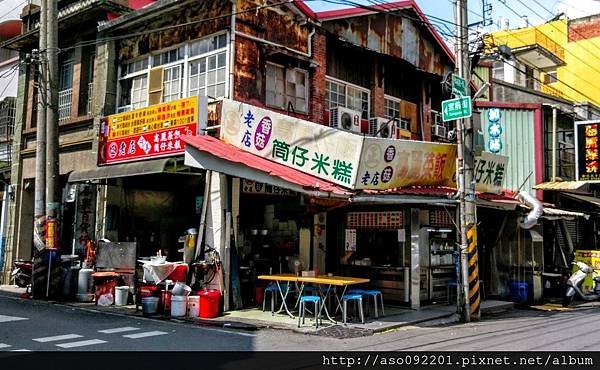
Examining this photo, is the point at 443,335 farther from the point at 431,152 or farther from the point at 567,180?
the point at 567,180

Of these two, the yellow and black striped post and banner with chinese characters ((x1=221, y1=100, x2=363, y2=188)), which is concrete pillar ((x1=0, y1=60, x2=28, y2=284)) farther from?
the yellow and black striped post

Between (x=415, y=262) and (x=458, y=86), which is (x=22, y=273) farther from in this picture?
(x=458, y=86)

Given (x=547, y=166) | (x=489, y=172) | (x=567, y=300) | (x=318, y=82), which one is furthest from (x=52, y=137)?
(x=547, y=166)

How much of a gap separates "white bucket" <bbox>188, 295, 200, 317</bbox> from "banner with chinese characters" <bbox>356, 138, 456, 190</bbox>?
454cm

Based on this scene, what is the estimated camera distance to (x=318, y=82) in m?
16.6

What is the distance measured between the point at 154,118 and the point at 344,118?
18.2ft

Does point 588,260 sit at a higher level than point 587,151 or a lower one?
lower

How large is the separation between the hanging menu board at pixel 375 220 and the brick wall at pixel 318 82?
304 centimetres

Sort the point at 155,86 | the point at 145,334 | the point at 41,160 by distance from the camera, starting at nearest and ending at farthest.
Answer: the point at 145,334
the point at 41,160
the point at 155,86

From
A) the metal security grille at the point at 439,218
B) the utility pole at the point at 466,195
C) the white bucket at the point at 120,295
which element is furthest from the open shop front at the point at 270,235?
the utility pole at the point at 466,195

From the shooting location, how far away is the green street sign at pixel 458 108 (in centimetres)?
1241

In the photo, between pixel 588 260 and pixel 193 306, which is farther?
pixel 588 260

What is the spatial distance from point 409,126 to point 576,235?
8556 millimetres

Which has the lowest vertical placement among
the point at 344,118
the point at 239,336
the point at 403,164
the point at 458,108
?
the point at 239,336
